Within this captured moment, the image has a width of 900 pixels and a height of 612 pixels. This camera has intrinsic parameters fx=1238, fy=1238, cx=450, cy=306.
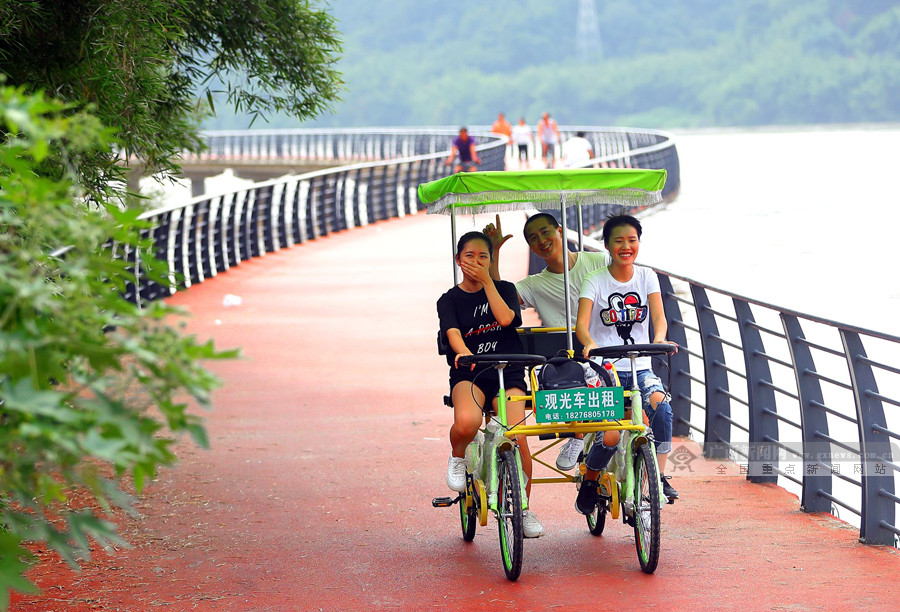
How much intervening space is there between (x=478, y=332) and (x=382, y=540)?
135 centimetres

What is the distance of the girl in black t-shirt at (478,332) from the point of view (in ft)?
18.7

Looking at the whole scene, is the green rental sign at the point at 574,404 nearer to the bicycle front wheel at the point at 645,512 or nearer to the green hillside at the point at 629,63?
the bicycle front wheel at the point at 645,512

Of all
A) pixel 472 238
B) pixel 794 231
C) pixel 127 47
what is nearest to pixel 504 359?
pixel 472 238

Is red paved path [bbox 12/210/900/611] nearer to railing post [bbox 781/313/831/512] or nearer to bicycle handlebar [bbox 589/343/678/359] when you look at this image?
railing post [bbox 781/313/831/512]

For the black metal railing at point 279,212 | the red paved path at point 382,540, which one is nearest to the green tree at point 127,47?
the black metal railing at point 279,212

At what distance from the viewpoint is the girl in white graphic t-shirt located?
18.9ft

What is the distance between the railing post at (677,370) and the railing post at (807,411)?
192 centimetres

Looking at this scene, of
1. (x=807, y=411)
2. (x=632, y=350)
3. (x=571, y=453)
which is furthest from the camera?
(x=807, y=411)

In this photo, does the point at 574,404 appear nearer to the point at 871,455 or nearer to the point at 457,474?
the point at 457,474

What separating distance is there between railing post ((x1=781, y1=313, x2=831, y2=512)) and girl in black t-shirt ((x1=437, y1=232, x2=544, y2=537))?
1.93 meters

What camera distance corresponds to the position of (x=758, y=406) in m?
7.81

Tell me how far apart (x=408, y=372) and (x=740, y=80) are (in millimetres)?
94372

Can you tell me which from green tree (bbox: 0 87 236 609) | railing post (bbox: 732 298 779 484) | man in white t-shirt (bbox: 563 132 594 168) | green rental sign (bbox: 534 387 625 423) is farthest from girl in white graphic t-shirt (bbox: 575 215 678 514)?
man in white t-shirt (bbox: 563 132 594 168)

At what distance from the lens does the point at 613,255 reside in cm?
582
